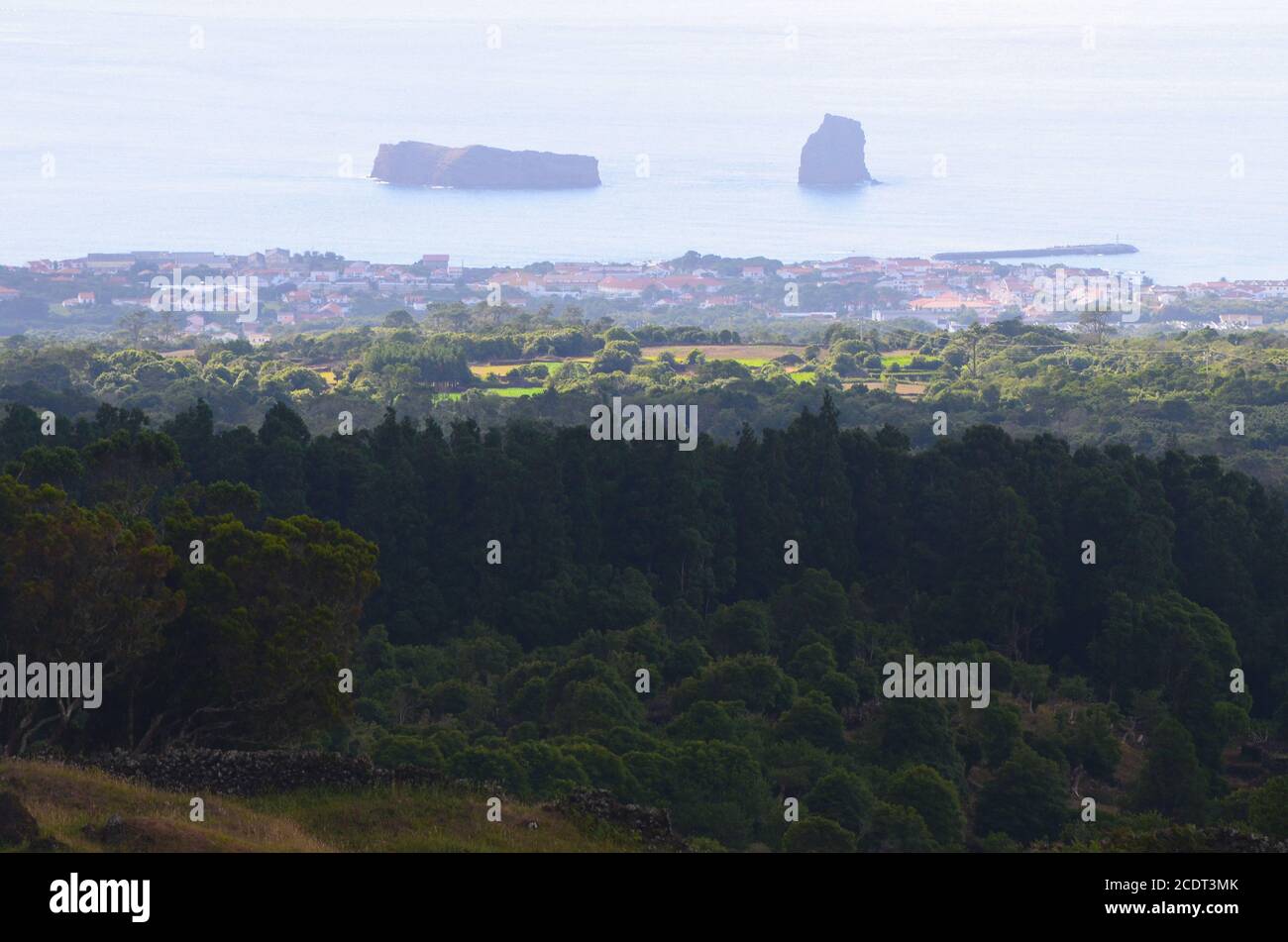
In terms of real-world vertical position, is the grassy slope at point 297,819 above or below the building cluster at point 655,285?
below

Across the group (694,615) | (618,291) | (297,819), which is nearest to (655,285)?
(618,291)

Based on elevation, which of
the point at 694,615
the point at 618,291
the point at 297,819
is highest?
the point at 618,291

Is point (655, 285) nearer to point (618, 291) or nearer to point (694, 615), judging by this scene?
point (618, 291)

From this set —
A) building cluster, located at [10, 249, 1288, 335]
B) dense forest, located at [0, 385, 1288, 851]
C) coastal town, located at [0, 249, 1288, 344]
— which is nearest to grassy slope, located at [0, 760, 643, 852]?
dense forest, located at [0, 385, 1288, 851]

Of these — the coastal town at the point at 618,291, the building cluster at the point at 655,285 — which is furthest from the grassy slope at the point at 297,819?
the building cluster at the point at 655,285

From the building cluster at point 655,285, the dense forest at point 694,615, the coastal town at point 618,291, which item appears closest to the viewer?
the dense forest at point 694,615

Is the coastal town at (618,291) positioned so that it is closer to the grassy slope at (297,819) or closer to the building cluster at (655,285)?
the building cluster at (655,285)

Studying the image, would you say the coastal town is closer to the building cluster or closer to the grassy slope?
the building cluster
